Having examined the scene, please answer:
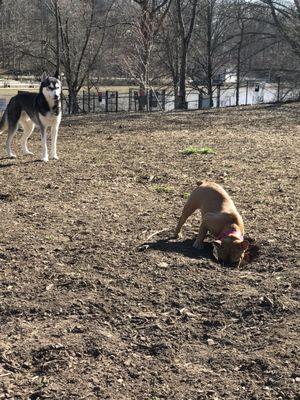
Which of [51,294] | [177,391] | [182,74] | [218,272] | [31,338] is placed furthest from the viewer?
[182,74]

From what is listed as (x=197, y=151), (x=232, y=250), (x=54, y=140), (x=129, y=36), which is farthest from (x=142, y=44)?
(x=232, y=250)

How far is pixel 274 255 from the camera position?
15.8 ft

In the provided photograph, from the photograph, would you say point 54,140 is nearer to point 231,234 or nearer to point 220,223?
point 220,223

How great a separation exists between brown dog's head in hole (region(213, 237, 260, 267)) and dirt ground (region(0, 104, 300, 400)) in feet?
0.26

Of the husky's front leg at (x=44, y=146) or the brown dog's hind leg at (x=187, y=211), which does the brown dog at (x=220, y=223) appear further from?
the husky's front leg at (x=44, y=146)

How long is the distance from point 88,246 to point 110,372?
2051 mm

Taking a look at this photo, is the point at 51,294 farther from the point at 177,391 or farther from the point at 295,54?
the point at 295,54

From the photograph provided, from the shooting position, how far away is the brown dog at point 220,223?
4.62 meters

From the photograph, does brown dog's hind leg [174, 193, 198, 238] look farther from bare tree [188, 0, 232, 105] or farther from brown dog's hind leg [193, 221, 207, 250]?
bare tree [188, 0, 232, 105]

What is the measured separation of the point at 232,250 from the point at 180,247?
0.61 m

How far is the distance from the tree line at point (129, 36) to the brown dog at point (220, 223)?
1853cm

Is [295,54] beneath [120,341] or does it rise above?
above

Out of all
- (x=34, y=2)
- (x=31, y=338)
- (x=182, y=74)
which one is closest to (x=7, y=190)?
(x=31, y=338)

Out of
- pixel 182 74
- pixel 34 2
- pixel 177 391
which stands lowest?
pixel 177 391
